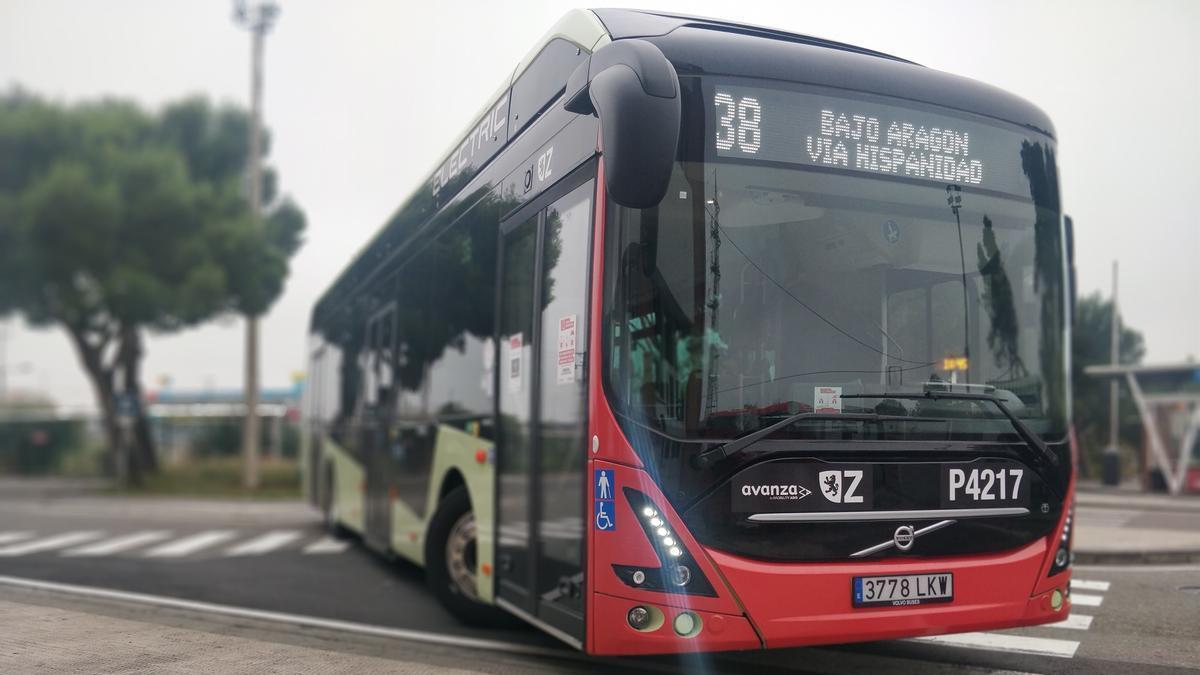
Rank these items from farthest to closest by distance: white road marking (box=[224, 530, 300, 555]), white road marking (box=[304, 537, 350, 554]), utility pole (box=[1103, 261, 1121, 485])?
1. utility pole (box=[1103, 261, 1121, 485])
2. white road marking (box=[224, 530, 300, 555])
3. white road marking (box=[304, 537, 350, 554])

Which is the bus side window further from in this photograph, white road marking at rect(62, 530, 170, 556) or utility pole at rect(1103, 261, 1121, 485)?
white road marking at rect(62, 530, 170, 556)

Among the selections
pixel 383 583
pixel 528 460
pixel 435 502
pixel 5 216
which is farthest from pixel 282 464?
pixel 528 460

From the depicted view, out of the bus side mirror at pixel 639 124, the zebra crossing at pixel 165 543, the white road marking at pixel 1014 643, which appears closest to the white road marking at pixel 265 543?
the zebra crossing at pixel 165 543

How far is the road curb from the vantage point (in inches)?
428

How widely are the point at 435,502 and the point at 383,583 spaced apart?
9.42 ft

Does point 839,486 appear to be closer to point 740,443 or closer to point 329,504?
point 740,443

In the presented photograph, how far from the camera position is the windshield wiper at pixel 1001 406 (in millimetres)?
5480

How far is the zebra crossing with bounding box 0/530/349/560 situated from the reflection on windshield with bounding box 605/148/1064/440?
1005 cm

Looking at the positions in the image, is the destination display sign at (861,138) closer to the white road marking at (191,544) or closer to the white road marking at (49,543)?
the white road marking at (191,544)

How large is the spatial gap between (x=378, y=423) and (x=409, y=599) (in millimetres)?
1826

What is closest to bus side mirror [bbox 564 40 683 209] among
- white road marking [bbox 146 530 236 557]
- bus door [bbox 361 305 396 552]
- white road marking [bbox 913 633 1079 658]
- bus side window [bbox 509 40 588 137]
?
bus side window [bbox 509 40 588 137]

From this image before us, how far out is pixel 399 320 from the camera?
10.1 meters

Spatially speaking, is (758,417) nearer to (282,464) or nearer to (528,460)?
→ (528,460)

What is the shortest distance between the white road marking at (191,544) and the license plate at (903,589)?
1124cm
